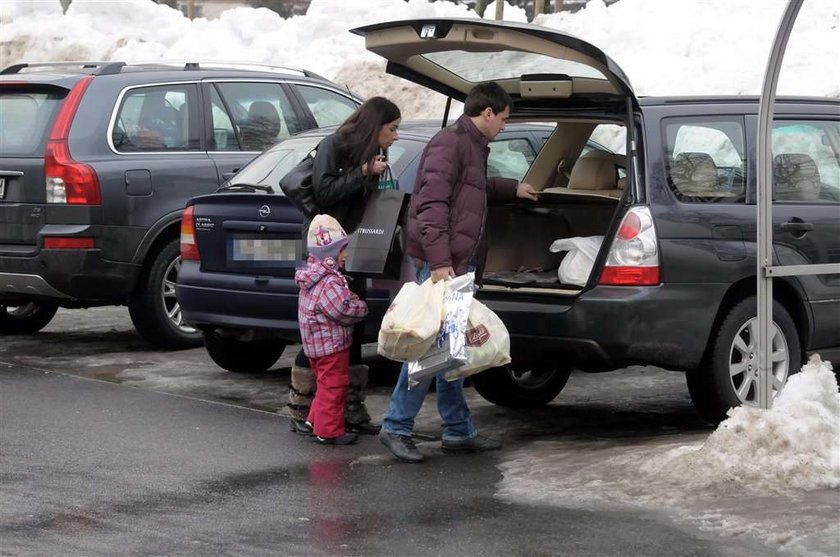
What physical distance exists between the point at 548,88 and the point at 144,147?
3.82m

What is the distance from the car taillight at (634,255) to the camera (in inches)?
285

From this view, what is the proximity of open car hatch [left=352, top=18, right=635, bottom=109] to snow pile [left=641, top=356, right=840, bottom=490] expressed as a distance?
169 centimetres

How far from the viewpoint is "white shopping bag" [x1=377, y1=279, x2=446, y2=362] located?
693cm

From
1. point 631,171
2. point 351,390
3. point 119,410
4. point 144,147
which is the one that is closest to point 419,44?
point 631,171

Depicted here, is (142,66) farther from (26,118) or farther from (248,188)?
(248,188)

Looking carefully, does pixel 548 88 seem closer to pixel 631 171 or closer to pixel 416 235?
pixel 631 171

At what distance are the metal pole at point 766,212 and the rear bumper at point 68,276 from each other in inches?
197

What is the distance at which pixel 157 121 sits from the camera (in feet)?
35.6

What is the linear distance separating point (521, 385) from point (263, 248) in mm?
1695

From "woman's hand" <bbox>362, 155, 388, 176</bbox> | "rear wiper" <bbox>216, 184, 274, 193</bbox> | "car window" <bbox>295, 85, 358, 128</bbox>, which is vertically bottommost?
"rear wiper" <bbox>216, 184, 274, 193</bbox>

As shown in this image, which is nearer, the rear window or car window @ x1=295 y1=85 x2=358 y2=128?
the rear window

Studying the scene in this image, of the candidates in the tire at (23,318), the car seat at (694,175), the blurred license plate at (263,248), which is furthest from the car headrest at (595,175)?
the tire at (23,318)

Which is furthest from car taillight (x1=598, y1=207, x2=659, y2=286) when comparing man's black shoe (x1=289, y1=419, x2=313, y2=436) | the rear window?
the rear window

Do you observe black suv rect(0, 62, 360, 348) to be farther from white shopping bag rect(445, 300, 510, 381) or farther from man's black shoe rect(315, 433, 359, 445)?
white shopping bag rect(445, 300, 510, 381)
